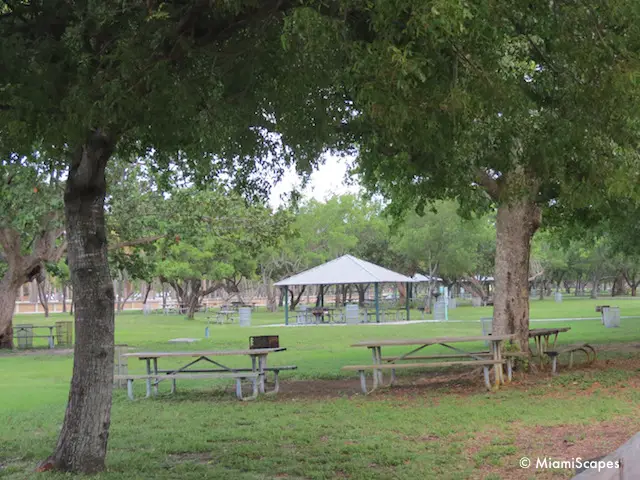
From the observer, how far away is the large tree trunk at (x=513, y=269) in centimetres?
1373

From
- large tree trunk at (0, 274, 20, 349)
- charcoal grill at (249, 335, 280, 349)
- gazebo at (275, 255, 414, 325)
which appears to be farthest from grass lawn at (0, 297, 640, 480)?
gazebo at (275, 255, 414, 325)

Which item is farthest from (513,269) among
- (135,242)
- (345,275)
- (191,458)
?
(345,275)

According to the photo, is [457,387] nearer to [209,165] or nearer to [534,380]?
[534,380]

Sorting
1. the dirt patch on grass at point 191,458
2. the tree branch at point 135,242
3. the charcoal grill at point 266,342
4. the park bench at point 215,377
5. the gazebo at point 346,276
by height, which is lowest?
the dirt patch on grass at point 191,458

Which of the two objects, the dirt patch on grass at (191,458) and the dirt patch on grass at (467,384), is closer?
the dirt patch on grass at (191,458)

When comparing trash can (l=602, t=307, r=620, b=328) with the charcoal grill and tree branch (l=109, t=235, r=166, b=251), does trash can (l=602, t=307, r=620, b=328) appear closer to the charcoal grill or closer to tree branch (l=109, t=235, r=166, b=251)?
tree branch (l=109, t=235, r=166, b=251)

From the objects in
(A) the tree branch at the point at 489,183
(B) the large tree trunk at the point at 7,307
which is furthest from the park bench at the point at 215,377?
(B) the large tree trunk at the point at 7,307

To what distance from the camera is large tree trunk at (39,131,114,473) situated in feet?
21.6

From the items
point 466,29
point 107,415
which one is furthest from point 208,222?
point 466,29

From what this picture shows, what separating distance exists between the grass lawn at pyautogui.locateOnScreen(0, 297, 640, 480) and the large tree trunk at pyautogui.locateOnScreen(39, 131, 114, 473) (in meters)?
0.32

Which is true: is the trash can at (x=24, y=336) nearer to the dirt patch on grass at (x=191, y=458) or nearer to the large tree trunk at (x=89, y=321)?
the dirt patch on grass at (x=191, y=458)

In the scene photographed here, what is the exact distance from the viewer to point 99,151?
22.6 feet

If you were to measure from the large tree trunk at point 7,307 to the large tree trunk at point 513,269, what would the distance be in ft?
57.1

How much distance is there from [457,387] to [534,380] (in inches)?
58.8
